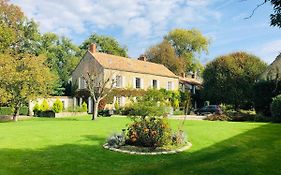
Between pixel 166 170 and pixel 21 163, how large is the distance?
476 cm

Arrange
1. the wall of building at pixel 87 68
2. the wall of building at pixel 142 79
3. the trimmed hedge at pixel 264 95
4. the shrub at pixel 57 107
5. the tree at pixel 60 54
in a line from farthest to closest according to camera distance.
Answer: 1. the tree at pixel 60 54
2. the wall of building at pixel 142 79
3. the wall of building at pixel 87 68
4. the shrub at pixel 57 107
5. the trimmed hedge at pixel 264 95

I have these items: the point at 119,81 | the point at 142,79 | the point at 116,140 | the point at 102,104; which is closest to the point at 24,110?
the point at 102,104

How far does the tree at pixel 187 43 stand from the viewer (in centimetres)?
7612

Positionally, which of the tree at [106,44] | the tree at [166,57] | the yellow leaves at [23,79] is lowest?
the yellow leaves at [23,79]

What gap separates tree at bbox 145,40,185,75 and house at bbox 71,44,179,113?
13.8 meters

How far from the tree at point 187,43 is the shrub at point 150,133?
62483 mm

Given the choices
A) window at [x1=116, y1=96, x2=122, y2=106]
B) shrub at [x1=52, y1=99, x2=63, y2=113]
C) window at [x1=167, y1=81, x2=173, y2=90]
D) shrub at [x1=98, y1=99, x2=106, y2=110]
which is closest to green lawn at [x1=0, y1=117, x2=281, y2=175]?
shrub at [x1=52, y1=99, x2=63, y2=113]

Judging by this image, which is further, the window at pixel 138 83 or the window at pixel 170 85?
the window at pixel 170 85

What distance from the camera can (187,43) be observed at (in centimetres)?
7688

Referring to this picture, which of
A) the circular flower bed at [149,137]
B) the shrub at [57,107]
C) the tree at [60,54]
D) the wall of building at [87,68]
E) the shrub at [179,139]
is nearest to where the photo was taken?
the circular flower bed at [149,137]

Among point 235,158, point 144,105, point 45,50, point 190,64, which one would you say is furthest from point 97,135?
point 190,64

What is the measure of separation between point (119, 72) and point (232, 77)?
58.1ft

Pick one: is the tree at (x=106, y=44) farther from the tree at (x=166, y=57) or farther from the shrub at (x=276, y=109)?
the shrub at (x=276, y=109)

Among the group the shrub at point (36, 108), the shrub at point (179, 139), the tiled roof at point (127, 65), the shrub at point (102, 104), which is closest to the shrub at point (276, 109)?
the shrub at point (179, 139)
